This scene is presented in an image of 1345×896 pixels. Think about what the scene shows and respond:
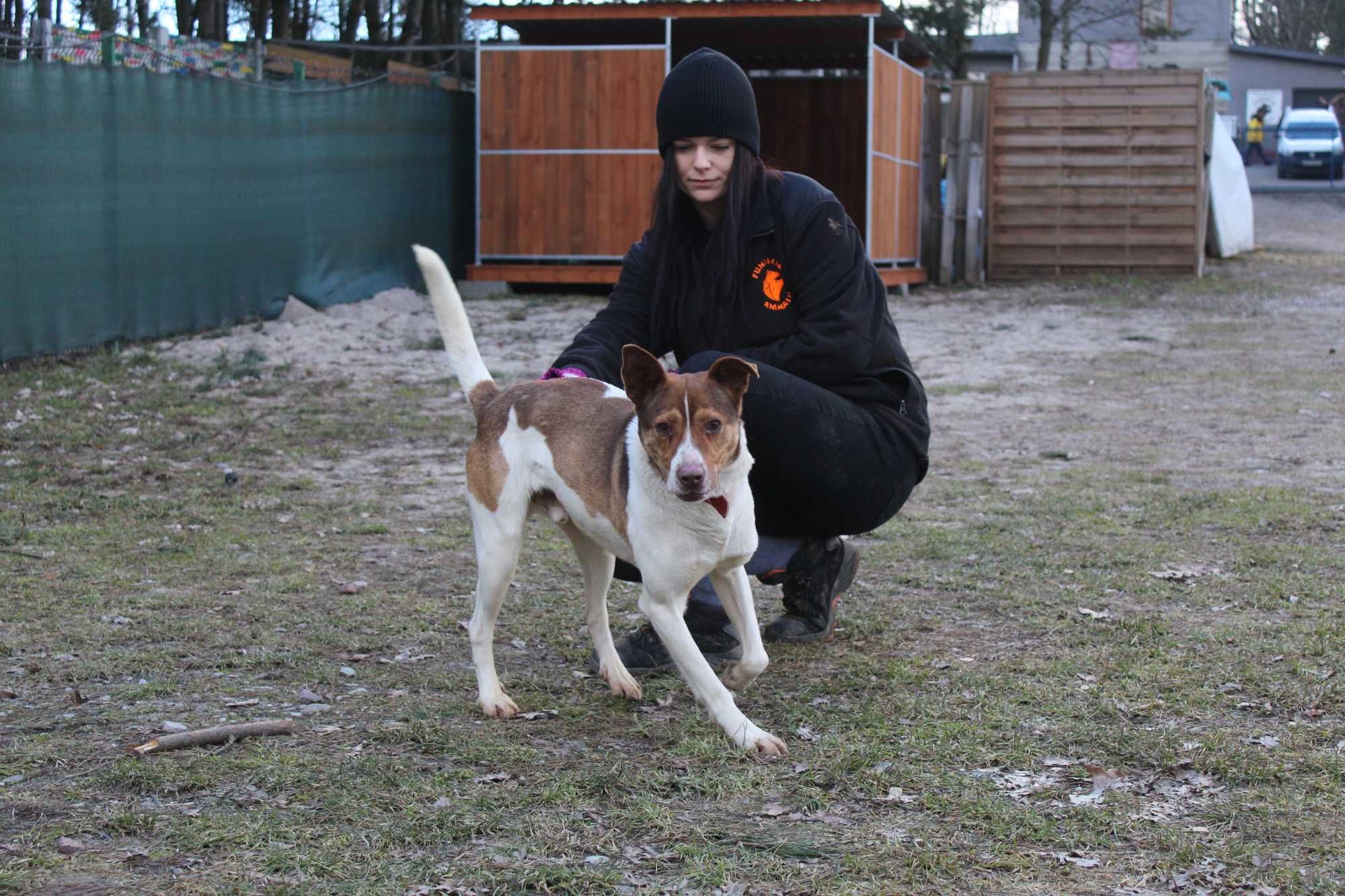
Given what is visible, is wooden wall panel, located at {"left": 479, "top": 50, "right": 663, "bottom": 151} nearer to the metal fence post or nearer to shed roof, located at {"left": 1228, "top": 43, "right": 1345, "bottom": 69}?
the metal fence post

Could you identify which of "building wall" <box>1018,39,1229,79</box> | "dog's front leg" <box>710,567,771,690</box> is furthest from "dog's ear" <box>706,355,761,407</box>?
"building wall" <box>1018,39,1229,79</box>

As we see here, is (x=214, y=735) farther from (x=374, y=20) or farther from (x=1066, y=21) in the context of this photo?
(x=1066, y=21)

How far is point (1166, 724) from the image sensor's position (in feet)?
11.4

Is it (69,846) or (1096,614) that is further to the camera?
(1096,614)

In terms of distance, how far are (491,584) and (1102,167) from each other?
15.3m

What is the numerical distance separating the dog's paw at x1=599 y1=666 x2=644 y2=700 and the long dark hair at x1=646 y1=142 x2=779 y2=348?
980 millimetres

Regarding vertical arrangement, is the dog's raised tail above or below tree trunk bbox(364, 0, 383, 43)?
below

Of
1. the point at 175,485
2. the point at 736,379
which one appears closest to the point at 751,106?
the point at 736,379

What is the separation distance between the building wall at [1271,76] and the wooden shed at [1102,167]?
38789mm

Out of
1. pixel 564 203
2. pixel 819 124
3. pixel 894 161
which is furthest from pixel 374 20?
pixel 894 161

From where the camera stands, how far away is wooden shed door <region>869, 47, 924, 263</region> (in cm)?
1573

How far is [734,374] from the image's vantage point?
3436mm

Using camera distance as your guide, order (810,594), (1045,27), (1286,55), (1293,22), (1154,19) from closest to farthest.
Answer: (810,594) < (1045,27) < (1154,19) < (1286,55) < (1293,22)

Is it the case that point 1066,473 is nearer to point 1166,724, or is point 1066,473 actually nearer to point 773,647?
point 773,647
